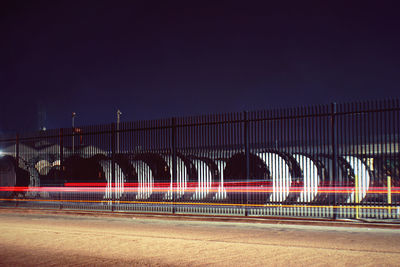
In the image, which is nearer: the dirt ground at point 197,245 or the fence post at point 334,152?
the dirt ground at point 197,245

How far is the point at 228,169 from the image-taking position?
57.4 feet

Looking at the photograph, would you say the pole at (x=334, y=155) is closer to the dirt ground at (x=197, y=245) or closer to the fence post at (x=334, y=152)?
the fence post at (x=334, y=152)

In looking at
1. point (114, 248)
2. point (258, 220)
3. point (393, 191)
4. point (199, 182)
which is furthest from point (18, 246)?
point (393, 191)

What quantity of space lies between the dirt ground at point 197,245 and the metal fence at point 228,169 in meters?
1.84

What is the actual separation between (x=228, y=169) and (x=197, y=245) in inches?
300

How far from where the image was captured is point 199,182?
17438 millimetres

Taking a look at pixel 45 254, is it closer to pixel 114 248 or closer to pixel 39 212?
pixel 114 248

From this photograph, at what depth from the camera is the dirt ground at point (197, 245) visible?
26.8 feet

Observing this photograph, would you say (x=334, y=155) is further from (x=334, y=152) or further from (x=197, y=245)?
(x=197, y=245)

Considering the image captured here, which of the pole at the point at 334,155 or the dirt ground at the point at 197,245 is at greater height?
the pole at the point at 334,155

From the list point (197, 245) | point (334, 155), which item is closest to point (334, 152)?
point (334, 155)

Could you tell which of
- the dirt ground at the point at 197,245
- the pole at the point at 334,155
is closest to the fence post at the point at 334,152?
the pole at the point at 334,155

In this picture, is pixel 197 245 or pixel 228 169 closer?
pixel 197 245

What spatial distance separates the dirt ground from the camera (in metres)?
8.18
